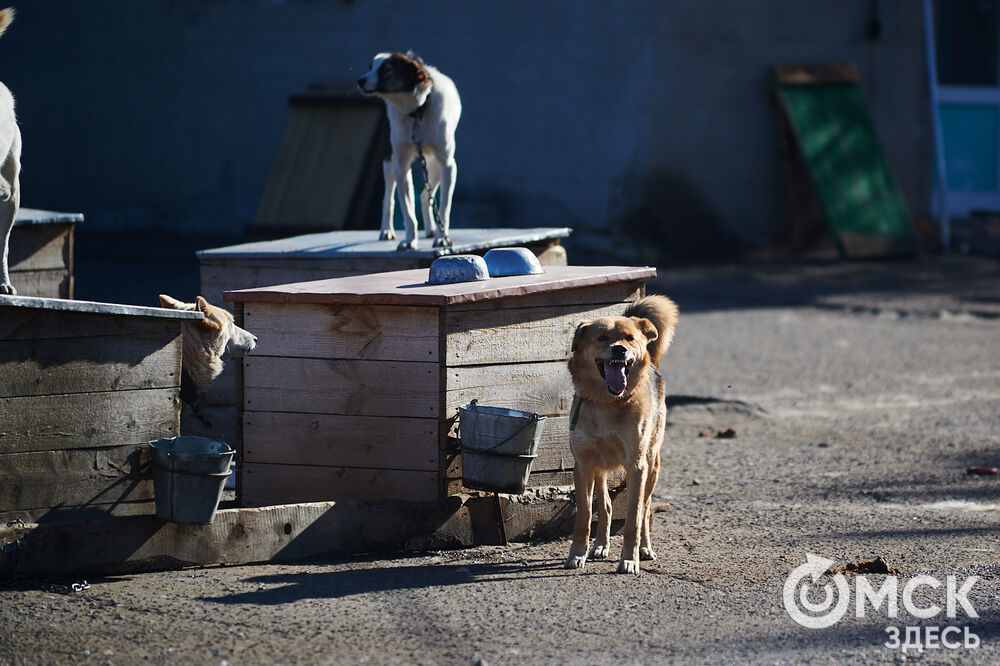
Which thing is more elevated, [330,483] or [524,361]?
[524,361]

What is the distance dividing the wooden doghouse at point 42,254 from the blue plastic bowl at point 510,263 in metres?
3.58

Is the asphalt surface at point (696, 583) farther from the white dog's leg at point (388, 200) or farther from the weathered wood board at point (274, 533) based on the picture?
the white dog's leg at point (388, 200)

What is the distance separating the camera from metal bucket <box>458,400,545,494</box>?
5492 mm

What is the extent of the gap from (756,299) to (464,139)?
4.66 meters

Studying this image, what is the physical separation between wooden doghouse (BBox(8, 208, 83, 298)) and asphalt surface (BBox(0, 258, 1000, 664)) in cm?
399

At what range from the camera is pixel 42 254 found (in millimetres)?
8672

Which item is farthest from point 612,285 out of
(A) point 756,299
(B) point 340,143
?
Result: (B) point 340,143

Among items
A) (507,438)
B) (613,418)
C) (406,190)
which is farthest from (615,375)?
(406,190)

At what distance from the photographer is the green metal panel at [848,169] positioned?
16.6 meters

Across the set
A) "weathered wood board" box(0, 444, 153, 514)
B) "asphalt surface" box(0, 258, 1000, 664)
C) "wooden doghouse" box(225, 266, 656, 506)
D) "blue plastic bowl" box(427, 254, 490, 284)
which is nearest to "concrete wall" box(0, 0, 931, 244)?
"asphalt surface" box(0, 258, 1000, 664)

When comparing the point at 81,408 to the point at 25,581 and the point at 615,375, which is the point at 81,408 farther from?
the point at 615,375

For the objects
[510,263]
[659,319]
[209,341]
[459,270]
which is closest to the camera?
[209,341]

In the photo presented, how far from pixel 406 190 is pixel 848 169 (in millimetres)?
9957

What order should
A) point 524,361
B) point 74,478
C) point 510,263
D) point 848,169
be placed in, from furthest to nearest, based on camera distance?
point 848,169 → point 510,263 → point 524,361 → point 74,478
